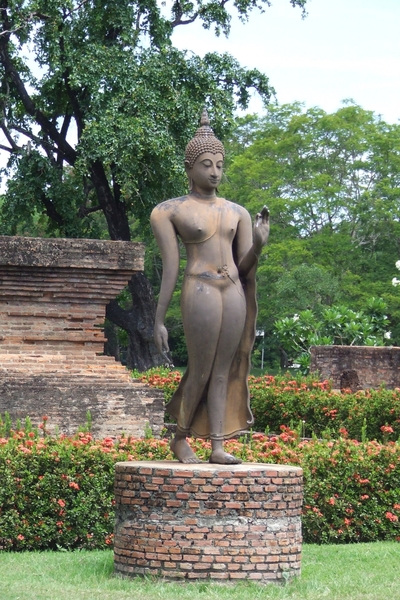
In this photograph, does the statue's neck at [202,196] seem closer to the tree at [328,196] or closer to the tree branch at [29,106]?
the tree branch at [29,106]

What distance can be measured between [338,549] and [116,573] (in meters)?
2.01

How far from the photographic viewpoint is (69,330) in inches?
412

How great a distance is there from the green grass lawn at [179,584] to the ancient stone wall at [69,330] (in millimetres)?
2717

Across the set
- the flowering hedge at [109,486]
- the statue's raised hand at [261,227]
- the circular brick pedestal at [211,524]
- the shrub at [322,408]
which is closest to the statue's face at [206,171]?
the statue's raised hand at [261,227]

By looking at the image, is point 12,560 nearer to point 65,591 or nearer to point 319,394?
point 65,591

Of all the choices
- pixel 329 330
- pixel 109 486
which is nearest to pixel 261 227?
pixel 109 486

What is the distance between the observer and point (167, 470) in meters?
Answer: 6.15

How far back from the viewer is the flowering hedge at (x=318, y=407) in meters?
13.8

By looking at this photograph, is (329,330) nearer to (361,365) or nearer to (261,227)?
(361,365)

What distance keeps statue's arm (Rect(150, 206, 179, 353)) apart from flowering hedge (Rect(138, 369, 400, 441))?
21.7ft

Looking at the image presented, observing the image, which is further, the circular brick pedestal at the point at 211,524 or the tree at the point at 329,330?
the tree at the point at 329,330

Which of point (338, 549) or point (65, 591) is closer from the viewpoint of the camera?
point (65, 591)

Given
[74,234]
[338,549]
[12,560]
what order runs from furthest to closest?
[74,234]
[338,549]
[12,560]

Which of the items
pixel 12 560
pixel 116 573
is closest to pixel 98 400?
pixel 12 560
